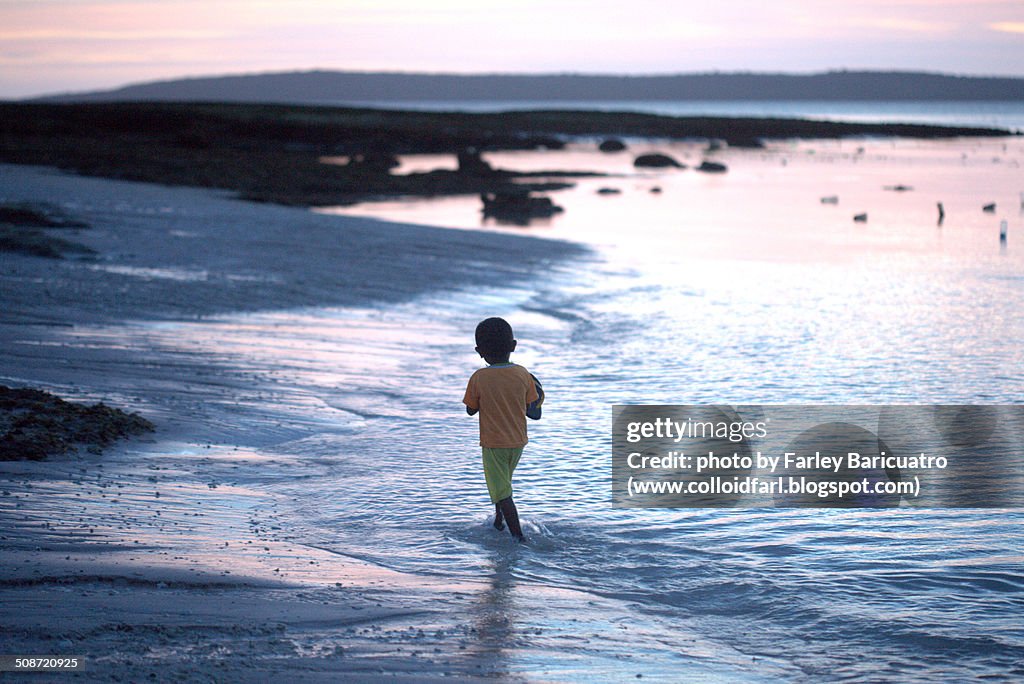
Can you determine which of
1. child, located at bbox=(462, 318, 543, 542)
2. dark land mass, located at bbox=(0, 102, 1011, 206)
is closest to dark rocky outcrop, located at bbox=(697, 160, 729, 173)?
dark land mass, located at bbox=(0, 102, 1011, 206)

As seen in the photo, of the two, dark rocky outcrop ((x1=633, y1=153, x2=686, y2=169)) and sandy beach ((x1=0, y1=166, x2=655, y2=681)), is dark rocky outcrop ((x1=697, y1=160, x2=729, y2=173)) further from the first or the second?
sandy beach ((x1=0, y1=166, x2=655, y2=681))

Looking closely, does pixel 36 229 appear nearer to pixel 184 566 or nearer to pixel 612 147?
pixel 184 566

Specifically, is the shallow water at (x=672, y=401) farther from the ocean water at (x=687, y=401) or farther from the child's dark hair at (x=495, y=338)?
the child's dark hair at (x=495, y=338)

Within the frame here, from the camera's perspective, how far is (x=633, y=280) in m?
20.0

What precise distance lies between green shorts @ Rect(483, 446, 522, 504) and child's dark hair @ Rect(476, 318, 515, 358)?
0.58 metres

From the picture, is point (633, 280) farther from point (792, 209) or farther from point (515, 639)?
point (792, 209)

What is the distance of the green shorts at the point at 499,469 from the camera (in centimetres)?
636

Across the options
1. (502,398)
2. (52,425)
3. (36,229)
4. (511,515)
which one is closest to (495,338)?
(502,398)

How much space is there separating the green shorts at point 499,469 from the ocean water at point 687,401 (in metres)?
0.37

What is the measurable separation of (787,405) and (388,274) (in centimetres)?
959

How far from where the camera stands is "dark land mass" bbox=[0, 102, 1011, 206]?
39375 mm

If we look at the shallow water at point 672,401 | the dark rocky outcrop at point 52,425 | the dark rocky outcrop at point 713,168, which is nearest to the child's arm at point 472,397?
the shallow water at point 672,401

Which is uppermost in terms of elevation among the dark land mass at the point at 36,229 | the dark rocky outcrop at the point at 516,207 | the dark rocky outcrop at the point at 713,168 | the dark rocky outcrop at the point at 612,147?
the dark rocky outcrop at the point at 612,147

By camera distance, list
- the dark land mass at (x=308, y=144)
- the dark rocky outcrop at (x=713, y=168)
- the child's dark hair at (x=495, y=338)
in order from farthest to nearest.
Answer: the dark rocky outcrop at (x=713, y=168) < the dark land mass at (x=308, y=144) < the child's dark hair at (x=495, y=338)
